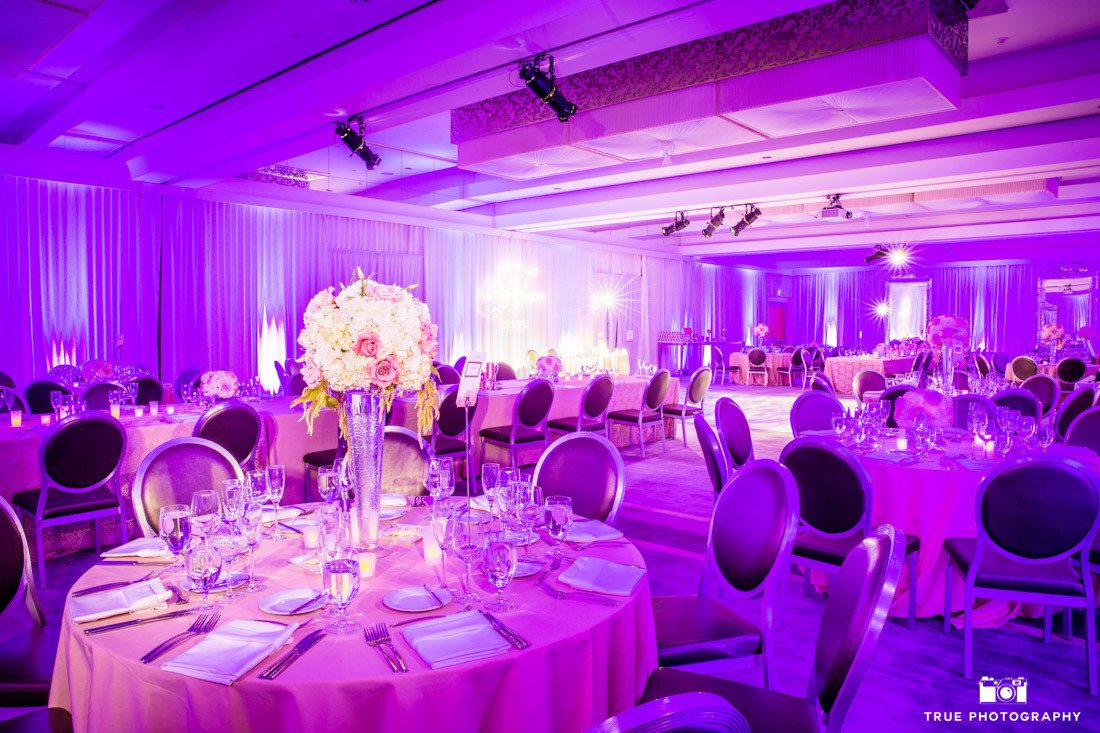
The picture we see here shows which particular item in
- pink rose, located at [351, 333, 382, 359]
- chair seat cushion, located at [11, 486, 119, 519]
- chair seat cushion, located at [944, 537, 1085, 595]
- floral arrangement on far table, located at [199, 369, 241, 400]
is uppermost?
pink rose, located at [351, 333, 382, 359]

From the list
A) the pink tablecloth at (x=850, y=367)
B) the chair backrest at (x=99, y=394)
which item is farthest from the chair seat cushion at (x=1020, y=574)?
the pink tablecloth at (x=850, y=367)

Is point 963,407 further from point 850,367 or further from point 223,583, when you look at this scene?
point 850,367

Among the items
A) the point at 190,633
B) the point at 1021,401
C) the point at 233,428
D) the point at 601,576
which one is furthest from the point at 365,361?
the point at 1021,401

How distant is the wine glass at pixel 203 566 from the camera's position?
1724 mm

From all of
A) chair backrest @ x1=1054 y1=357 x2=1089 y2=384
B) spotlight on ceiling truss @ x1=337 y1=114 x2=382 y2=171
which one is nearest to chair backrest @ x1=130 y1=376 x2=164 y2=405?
spotlight on ceiling truss @ x1=337 y1=114 x2=382 y2=171

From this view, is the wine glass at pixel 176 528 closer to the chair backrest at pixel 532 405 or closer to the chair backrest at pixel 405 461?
the chair backrest at pixel 405 461

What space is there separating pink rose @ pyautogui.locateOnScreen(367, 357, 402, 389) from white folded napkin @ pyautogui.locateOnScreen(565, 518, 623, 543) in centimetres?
84

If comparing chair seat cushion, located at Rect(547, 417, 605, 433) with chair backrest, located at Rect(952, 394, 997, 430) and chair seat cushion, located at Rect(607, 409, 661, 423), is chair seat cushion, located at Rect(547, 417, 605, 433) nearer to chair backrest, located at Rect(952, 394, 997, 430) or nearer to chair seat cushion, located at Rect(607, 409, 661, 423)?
chair seat cushion, located at Rect(607, 409, 661, 423)

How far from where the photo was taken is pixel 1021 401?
5.64 meters

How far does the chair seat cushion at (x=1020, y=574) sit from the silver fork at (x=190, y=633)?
10.2 feet

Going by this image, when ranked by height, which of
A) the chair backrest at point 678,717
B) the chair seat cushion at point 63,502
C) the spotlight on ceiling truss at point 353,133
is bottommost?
the chair seat cushion at point 63,502

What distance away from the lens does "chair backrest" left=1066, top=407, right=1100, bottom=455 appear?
4.72 m

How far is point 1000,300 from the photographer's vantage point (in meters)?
19.6

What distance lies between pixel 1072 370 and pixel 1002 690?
900 centimetres
